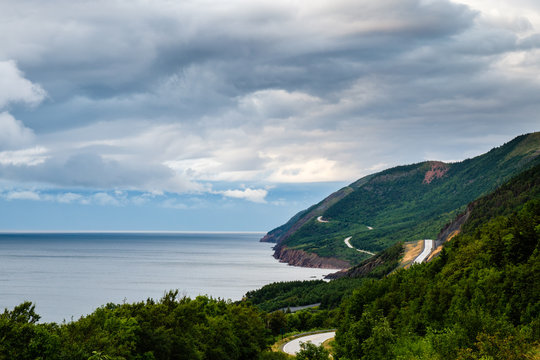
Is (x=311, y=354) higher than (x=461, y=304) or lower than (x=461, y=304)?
lower

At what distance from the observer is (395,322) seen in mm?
80625

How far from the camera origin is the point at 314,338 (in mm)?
103562

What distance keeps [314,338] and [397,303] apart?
70.8ft

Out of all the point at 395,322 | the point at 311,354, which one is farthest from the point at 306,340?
the point at 311,354

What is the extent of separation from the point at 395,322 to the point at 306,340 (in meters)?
25.9

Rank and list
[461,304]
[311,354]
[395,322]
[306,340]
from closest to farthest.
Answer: [311,354]
[461,304]
[395,322]
[306,340]

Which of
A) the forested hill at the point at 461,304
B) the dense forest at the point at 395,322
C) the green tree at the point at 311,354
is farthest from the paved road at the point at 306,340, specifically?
the green tree at the point at 311,354

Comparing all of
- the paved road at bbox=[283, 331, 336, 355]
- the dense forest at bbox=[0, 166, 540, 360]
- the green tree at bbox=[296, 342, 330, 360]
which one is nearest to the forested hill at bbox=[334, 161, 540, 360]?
the dense forest at bbox=[0, 166, 540, 360]

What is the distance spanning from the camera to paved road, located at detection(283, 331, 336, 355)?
92.7 m

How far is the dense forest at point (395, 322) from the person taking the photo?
162ft

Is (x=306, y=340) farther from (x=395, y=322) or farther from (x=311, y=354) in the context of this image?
(x=311, y=354)

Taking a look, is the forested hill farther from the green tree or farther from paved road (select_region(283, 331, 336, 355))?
paved road (select_region(283, 331, 336, 355))

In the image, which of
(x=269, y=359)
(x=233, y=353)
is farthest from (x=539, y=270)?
(x=233, y=353)

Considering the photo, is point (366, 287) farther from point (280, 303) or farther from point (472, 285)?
point (280, 303)
